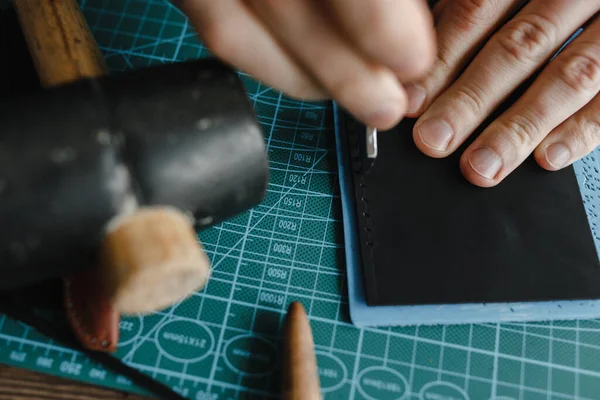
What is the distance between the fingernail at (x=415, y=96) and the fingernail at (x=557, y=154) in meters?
0.20

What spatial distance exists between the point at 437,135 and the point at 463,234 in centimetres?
15

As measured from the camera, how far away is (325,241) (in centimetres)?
75

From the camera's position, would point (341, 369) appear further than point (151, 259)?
Yes

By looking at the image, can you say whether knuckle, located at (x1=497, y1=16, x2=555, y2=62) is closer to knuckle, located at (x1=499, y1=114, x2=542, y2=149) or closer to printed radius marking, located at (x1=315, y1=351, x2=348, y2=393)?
knuckle, located at (x1=499, y1=114, x2=542, y2=149)

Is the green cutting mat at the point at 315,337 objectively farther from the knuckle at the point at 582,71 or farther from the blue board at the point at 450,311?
the knuckle at the point at 582,71

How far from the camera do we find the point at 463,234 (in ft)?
2.39

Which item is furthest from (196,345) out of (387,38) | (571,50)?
(571,50)

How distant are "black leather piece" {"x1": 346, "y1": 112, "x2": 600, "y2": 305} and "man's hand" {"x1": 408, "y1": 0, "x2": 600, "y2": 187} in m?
0.03

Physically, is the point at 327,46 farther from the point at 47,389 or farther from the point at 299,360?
the point at 47,389

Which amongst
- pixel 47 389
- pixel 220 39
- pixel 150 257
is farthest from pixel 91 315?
pixel 220 39

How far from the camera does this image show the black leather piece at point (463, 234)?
0.70 metres

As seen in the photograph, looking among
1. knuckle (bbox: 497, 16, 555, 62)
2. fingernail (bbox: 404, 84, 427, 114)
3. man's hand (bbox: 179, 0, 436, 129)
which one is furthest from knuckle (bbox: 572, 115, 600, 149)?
man's hand (bbox: 179, 0, 436, 129)

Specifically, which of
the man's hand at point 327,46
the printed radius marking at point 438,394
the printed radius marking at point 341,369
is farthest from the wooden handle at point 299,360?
the man's hand at point 327,46

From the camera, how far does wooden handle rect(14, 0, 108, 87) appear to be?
0.61m
